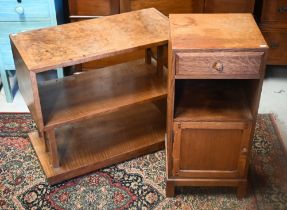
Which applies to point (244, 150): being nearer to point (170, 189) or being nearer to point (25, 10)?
point (170, 189)

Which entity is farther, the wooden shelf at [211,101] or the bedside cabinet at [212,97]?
the wooden shelf at [211,101]

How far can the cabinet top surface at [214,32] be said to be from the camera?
1.58 meters

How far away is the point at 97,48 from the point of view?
1855mm

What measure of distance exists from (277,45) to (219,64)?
120 cm

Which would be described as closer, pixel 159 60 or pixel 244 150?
pixel 244 150

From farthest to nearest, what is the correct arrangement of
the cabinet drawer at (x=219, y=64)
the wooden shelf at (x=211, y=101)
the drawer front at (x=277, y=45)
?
1. the drawer front at (x=277, y=45)
2. the wooden shelf at (x=211, y=101)
3. the cabinet drawer at (x=219, y=64)

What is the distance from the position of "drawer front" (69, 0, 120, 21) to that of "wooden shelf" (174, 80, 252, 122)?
79cm

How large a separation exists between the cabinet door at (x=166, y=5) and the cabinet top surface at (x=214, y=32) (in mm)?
727

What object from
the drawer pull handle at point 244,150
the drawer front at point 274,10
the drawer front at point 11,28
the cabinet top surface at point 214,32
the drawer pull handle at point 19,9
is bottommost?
the drawer pull handle at point 244,150

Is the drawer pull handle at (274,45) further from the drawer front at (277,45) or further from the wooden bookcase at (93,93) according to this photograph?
the wooden bookcase at (93,93)

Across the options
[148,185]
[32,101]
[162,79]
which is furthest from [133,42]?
[148,185]

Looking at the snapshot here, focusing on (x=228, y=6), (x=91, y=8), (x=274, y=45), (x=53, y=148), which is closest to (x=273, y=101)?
(x=274, y=45)

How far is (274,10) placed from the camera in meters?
2.54

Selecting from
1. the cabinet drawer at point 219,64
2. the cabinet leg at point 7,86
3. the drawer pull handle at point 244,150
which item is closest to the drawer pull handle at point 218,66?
the cabinet drawer at point 219,64
